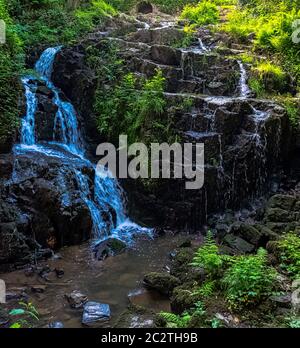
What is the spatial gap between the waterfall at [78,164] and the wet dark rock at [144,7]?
1017 cm

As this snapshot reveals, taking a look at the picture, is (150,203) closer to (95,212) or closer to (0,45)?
(95,212)

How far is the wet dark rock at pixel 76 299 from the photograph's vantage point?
22.3 ft

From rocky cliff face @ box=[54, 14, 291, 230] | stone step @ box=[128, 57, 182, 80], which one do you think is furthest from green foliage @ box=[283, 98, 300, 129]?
stone step @ box=[128, 57, 182, 80]

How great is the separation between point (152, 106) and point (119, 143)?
1.52 meters

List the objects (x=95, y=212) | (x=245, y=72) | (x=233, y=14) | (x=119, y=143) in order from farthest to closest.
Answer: (x=233, y=14) < (x=245, y=72) < (x=119, y=143) < (x=95, y=212)

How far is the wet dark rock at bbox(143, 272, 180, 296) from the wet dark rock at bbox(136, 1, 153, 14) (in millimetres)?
17483

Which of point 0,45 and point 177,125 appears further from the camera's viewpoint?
point 177,125

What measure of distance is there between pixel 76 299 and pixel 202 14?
55.1ft

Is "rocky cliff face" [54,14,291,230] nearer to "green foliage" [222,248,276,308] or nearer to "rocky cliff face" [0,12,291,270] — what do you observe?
"rocky cliff face" [0,12,291,270]

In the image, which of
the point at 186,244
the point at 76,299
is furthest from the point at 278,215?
the point at 76,299

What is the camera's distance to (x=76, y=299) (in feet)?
22.5
